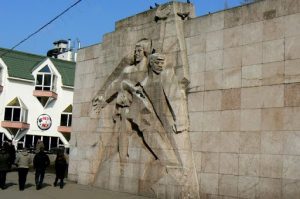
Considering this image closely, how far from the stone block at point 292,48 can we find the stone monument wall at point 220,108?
0.02 m

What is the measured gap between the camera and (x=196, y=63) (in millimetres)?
14969

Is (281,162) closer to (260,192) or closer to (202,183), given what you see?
(260,192)

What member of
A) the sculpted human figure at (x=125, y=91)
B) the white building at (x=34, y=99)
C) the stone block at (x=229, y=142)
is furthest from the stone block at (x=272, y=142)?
the white building at (x=34, y=99)

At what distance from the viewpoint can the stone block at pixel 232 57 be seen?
13867 millimetres

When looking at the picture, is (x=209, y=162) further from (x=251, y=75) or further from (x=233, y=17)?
(x=233, y=17)

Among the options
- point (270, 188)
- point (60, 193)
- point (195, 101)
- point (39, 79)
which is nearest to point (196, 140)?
point (195, 101)

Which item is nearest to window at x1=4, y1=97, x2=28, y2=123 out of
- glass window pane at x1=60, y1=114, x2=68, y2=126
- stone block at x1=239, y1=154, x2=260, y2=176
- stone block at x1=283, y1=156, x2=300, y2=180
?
glass window pane at x1=60, y1=114, x2=68, y2=126

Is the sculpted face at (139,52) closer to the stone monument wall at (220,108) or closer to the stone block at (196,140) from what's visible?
the stone monument wall at (220,108)

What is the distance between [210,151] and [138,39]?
5.04m

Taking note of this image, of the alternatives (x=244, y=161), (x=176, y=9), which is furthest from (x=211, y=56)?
(x=244, y=161)

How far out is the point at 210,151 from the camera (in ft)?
46.4

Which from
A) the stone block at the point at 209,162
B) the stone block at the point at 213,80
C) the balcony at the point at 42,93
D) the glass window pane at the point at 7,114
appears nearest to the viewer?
the stone block at the point at 209,162

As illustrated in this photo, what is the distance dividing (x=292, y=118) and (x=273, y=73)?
4.33ft

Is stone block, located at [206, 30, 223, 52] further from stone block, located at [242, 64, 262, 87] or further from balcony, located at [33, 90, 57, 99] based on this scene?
balcony, located at [33, 90, 57, 99]
